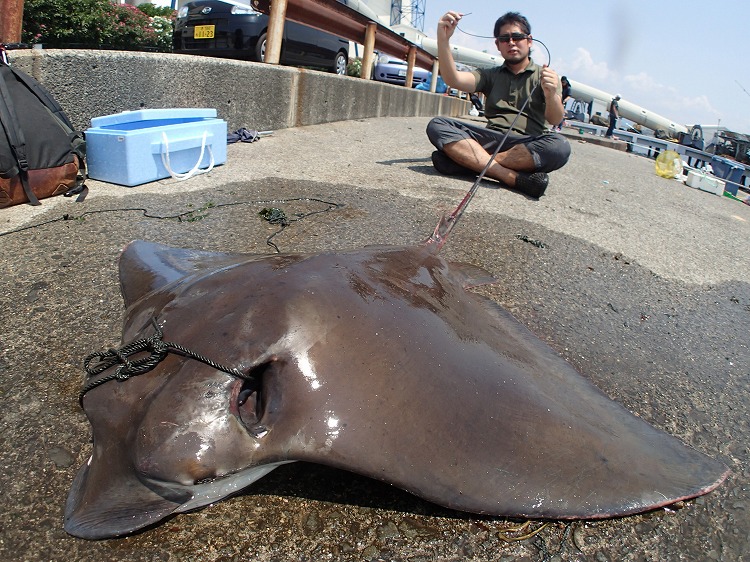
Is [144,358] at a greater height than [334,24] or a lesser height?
lesser

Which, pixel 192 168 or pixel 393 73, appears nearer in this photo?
pixel 192 168

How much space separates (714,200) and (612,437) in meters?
7.64

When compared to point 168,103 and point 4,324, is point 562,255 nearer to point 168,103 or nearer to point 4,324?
point 4,324

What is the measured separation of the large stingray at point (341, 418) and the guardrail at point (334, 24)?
5355 mm

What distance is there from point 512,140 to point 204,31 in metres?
5.49

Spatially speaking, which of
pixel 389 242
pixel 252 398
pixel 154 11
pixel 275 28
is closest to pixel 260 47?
pixel 275 28

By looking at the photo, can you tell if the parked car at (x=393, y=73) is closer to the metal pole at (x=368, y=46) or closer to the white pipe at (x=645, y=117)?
the metal pole at (x=368, y=46)

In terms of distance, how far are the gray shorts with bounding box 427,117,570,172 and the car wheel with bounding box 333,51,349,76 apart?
20.8 ft

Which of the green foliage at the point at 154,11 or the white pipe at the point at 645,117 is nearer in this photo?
the green foliage at the point at 154,11

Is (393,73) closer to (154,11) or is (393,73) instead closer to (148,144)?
(154,11)

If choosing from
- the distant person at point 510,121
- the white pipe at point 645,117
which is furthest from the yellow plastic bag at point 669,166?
the white pipe at point 645,117

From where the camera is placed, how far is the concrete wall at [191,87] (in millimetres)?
3992

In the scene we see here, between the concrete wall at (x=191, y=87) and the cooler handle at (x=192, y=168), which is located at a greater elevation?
the concrete wall at (x=191, y=87)

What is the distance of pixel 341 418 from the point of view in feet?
3.93
